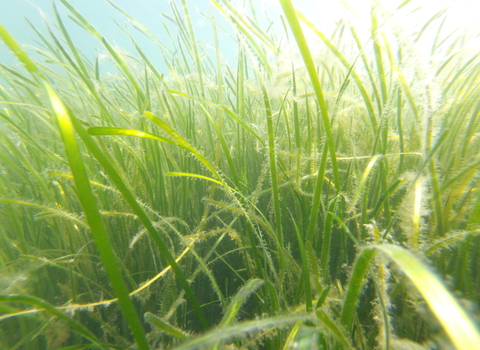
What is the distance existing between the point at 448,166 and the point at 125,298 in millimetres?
500

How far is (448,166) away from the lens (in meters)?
0.42

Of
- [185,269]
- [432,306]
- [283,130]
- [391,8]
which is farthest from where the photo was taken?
[283,130]

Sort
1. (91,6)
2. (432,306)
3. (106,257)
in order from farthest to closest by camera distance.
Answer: (91,6) < (106,257) < (432,306)

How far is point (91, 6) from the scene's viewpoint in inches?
1062

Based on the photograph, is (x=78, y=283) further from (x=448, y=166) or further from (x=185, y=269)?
(x=448, y=166)

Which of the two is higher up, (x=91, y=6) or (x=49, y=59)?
(x=91, y=6)

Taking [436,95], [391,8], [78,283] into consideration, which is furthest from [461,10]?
[78,283]

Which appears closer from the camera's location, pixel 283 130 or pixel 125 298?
pixel 125 298

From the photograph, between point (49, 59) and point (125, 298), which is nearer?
point (125, 298)

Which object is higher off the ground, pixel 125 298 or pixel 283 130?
pixel 283 130

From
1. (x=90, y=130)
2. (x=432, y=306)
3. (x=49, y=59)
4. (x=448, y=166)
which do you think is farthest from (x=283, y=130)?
(x=49, y=59)

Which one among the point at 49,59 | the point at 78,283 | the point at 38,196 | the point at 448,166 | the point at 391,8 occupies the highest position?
the point at 49,59

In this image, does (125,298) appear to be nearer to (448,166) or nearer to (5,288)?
(5,288)

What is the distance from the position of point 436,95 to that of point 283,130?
0.50 m
